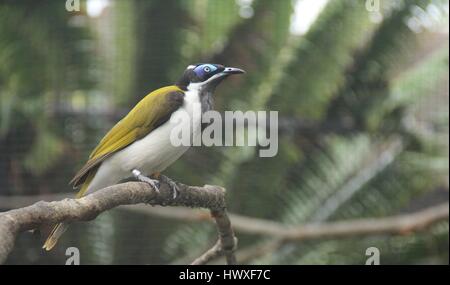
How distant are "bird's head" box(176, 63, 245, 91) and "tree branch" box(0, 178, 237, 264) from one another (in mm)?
202

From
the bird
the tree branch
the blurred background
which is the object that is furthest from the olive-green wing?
the blurred background

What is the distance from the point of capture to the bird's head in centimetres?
153

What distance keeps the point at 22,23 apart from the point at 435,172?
170cm

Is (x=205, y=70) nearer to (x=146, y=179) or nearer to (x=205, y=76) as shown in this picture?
(x=205, y=76)

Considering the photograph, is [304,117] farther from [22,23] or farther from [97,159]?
[97,159]

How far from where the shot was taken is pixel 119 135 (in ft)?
5.11

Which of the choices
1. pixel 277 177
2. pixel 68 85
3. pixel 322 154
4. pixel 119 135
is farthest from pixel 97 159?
pixel 322 154

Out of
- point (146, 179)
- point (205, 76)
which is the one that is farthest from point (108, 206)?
point (205, 76)

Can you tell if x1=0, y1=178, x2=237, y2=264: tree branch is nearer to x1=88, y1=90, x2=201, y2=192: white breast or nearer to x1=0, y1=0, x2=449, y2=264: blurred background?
x1=88, y1=90, x2=201, y2=192: white breast

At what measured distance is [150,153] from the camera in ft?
4.97

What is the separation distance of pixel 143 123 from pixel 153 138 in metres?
0.06

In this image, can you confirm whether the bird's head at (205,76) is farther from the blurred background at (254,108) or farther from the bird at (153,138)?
the blurred background at (254,108)

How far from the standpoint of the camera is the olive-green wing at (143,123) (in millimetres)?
1537

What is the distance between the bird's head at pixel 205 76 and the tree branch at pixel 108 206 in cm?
20
